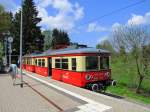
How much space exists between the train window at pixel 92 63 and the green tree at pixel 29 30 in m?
52.5

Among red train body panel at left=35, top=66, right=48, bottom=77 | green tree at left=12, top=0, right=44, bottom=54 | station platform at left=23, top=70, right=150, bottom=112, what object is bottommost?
station platform at left=23, top=70, right=150, bottom=112

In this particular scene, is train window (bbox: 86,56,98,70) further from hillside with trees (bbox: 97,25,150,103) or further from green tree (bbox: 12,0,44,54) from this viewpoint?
green tree (bbox: 12,0,44,54)

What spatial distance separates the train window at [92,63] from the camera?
1929 centimetres

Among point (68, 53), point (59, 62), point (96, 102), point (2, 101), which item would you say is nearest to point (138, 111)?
point (96, 102)

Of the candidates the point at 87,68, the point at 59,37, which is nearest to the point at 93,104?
the point at 87,68

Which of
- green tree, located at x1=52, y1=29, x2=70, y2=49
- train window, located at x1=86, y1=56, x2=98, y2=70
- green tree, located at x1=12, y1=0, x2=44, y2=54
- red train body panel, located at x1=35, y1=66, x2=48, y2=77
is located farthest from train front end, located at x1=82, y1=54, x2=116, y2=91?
green tree, located at x1=52, y1=29, x2=70, y2=49

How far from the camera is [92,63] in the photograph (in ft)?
64.5

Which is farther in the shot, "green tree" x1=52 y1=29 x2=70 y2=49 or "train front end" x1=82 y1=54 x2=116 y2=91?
"green tree" x1=52 y1=29 x2=70 y2=49

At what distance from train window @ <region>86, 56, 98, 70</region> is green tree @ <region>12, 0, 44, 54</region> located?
52.5 m

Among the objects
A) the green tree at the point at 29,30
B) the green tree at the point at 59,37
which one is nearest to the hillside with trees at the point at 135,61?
the green tree at the point at 29,30

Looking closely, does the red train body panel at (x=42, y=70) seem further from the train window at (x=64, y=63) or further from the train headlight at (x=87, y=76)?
the train headlight at (x=87, y=76)

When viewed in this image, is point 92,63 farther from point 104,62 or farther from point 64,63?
point 64,63

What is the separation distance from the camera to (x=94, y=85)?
62.1 ft

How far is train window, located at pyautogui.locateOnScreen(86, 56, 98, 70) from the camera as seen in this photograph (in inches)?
760
